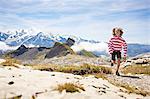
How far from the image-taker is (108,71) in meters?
27.3

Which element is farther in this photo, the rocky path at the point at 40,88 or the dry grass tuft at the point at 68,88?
the dry grass tuft at the point at 68,88

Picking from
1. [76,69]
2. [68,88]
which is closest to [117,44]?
[76,69]

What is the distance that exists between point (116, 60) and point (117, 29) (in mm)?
2874

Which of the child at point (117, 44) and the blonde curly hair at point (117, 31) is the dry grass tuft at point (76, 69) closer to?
the child at point (117, 44)

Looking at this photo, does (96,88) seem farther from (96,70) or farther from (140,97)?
(96,70)

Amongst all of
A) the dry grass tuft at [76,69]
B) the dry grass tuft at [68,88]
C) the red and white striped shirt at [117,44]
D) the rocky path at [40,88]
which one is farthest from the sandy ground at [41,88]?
the red and white striped shirt at [117,44]

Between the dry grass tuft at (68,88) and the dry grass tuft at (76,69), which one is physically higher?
the dry grass tuft at (76,69)

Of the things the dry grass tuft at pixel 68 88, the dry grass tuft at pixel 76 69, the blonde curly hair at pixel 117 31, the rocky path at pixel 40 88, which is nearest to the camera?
the rocky path at pixel 40 88

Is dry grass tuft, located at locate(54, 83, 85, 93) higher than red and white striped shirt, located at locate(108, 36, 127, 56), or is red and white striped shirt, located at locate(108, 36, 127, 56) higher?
red and white striped shirt, located at locate(108, 36, 127, 56)

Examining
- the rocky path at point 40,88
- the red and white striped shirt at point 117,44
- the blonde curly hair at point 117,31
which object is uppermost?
the blonde curly hair at point 117,31

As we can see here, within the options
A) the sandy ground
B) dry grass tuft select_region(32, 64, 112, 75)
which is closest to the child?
dry grass tuft select_region(32, 64, 112, 75)

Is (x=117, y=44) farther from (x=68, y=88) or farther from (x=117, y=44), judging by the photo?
(x=68, y=88)

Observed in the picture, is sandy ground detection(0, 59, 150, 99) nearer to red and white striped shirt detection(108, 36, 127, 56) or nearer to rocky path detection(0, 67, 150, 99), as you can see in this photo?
rocky path detection(0, 67, 150, 99)

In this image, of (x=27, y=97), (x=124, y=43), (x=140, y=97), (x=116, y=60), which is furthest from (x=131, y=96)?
(x=116, y=60)
